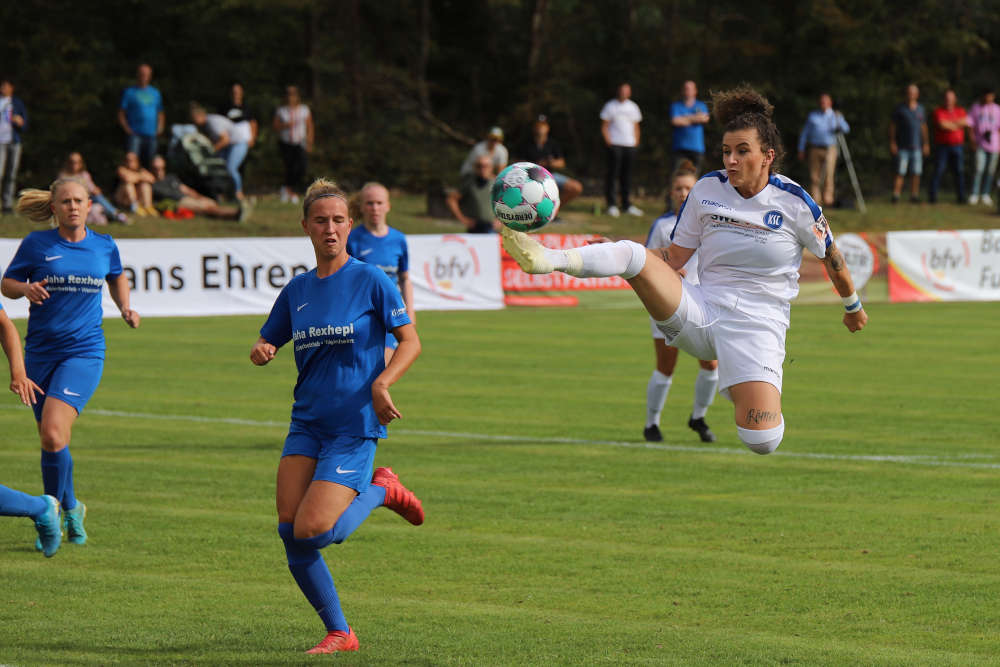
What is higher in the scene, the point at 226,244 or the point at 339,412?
the point at 339,412

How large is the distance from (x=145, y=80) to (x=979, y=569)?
891 inches

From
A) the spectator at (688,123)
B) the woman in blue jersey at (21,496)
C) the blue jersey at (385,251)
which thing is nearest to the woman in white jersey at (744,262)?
the woman in blue jersey at (21,496)

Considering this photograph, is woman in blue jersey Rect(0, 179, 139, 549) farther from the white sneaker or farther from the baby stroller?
the baby stroller

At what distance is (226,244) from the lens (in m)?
23.7

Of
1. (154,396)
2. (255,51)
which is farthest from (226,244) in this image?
(255,51)

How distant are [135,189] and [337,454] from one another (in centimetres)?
2280

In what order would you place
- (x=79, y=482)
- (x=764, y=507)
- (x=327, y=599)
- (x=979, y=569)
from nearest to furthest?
(x=327, y=599) → (x=979, y=569) → (x=764, y=507) → (x=79, y=482)

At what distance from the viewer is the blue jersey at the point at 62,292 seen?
8766 mm

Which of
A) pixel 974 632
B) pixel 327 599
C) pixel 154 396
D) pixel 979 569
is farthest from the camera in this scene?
pixel 154 396

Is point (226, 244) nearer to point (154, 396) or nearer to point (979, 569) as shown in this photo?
point (154, 396)

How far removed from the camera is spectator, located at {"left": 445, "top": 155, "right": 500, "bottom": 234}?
1027 inches

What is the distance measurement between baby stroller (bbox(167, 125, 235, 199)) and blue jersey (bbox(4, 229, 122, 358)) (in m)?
19.4

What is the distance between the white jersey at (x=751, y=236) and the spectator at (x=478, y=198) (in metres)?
18.6

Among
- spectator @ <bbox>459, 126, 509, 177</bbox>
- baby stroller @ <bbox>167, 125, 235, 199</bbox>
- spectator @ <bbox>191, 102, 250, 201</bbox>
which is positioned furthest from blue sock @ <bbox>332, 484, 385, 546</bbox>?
baby stroller @ <bbox>167, 125, 235, 199</bbox>
